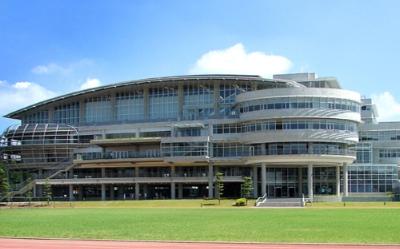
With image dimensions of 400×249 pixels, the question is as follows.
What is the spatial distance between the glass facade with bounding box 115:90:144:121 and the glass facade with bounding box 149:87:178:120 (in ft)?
6.25

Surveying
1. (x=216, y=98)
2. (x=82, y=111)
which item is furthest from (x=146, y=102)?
(x=216, y=98)

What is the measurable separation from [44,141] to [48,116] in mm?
10231

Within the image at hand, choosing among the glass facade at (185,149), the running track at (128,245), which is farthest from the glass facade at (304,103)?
the running track at (128,245)

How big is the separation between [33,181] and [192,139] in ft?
87.3

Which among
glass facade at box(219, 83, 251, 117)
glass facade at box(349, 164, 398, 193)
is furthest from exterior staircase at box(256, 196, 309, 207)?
glass facade at box(219, 83, 251, 117)

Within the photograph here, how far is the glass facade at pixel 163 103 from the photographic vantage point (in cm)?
10881

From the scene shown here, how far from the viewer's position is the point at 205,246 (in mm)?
25641

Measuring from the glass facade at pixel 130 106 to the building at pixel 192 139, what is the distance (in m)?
0.19

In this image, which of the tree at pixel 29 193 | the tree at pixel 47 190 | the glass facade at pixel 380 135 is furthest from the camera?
the glass facade at pixel 380 135

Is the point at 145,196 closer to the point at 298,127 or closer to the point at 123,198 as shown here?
the point at 123,198

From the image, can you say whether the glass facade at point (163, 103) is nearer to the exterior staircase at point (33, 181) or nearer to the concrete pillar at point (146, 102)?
the concrete pillar at point (146, 102)

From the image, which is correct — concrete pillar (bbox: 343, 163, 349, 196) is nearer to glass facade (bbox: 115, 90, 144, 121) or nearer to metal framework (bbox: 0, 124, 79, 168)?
glass facade (bbox: 115, 90, 144, 121)

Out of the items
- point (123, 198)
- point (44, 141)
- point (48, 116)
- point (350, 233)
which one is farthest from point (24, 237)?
point (48, 116)

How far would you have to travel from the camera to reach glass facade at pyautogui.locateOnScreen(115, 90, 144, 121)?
112 metres
